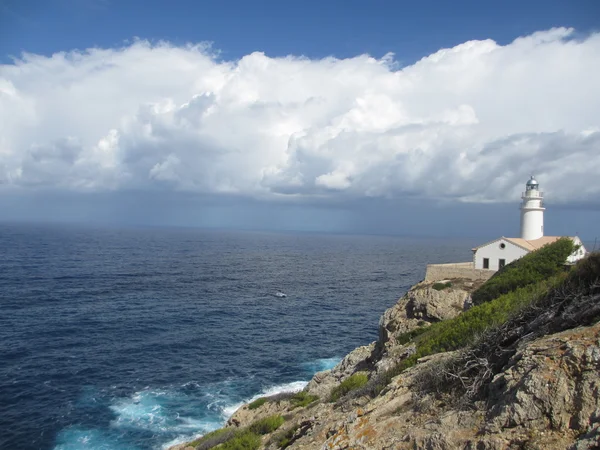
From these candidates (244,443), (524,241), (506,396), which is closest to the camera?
(506,396)

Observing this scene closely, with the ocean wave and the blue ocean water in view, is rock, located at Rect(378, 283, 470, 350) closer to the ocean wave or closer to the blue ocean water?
the ocean wave

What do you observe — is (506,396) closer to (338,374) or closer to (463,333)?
(463,333)

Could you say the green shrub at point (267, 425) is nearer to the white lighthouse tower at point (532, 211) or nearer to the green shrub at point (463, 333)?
the green shrub at point (463, 333)

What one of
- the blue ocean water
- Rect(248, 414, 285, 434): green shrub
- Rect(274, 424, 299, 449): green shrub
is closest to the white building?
the blue ocean water

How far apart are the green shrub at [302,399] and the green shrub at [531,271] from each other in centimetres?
1372

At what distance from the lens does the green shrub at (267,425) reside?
1852 centimetres

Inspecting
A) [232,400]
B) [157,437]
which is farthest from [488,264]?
[157,437]

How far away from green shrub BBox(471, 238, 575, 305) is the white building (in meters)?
12.3

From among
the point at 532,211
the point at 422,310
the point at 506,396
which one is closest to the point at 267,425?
the point at 506,396

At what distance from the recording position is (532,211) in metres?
51.8

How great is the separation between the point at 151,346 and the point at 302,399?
83.2ft

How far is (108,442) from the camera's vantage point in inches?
1054

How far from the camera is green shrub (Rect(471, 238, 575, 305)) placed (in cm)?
2906

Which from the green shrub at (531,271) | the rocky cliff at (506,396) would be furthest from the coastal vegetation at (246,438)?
the green shrub at (531,271)
